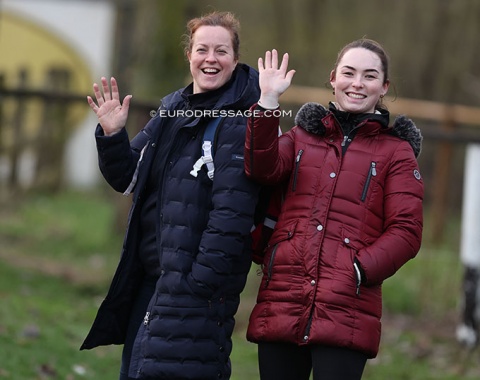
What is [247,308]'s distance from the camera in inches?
340

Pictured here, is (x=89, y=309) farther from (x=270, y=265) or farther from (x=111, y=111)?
(x=270, y=265)

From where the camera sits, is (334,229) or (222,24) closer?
(334,229)

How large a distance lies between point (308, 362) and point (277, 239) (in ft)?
1.61

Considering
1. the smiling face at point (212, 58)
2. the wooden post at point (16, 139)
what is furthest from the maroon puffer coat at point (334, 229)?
the wooden post at point (16, 139)

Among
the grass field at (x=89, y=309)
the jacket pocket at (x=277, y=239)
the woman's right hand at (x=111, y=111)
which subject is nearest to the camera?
the jacket pocket at (x=277, y=239)

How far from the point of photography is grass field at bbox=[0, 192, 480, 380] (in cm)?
658

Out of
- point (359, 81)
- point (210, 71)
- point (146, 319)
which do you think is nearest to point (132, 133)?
point (210, 71)

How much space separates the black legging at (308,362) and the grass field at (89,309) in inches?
89.5

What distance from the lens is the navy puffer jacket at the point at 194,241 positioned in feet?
13.4

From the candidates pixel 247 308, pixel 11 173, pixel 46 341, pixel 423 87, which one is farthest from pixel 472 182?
pixel 423 87

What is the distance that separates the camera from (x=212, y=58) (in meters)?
4.25

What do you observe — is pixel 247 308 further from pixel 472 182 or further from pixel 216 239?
pixel 216 239

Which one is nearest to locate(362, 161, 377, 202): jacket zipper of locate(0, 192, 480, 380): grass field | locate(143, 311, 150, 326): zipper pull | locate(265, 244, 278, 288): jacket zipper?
locate(265, 244, 278, 288): jacket zipper

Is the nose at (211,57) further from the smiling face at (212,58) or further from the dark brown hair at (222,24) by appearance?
the dark brown hair at (222,24)
